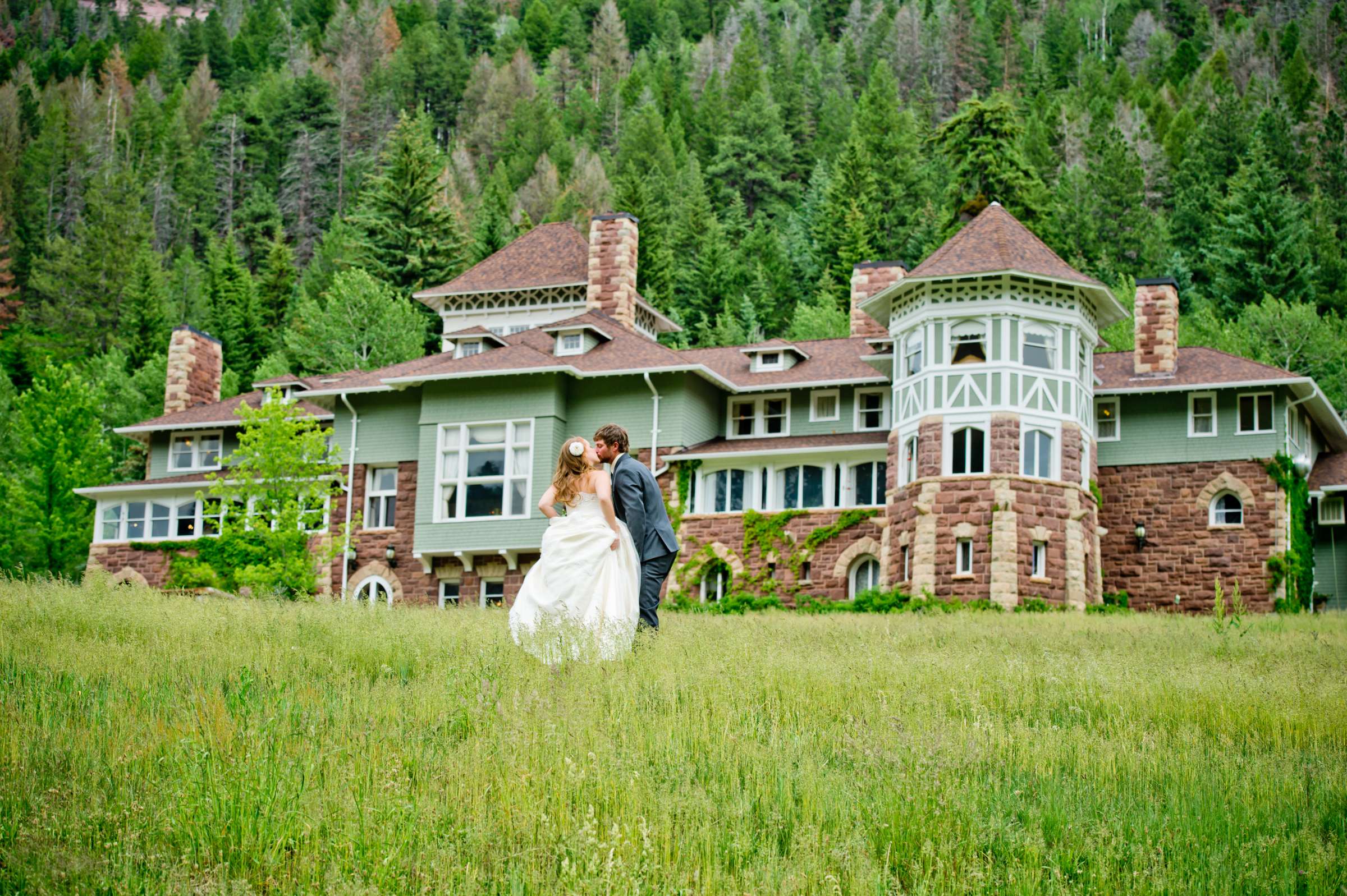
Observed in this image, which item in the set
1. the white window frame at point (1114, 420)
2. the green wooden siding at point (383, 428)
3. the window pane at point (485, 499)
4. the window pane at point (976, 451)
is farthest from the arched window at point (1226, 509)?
the green wooden siding at point (383, 428)

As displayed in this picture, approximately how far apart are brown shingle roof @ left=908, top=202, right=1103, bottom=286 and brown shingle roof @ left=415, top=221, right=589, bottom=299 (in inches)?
518

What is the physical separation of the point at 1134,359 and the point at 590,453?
93.7ft

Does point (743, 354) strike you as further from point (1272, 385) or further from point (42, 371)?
point (42, 371)

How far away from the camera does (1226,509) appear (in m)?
37.4

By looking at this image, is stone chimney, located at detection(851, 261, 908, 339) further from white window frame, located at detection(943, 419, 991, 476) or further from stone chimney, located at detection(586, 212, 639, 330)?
stone chimney, located at detection(586, 212, 639, 330)

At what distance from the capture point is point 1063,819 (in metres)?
9.29

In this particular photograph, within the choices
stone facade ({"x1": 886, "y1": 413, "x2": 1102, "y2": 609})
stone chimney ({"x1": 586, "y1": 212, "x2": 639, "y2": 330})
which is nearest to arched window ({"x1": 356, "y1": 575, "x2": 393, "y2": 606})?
stone chimney ({"x1": 586, "y1": 212, "x2": 639, "y2": 330})

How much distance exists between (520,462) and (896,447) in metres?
9.10

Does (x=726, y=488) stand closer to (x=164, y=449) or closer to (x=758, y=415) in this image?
(x=758, y=415)

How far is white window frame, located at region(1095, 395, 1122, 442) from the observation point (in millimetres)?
38531

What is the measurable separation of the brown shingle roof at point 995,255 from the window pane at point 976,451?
355 centimetres

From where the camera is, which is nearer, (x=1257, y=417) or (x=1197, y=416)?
(x=1257, y=417)

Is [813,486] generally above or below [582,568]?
above

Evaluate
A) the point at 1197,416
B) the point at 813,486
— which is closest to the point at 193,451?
the point at 813,486
